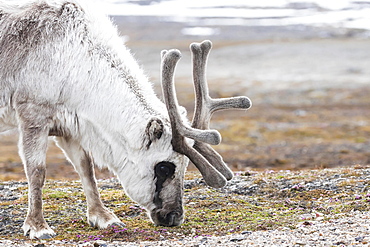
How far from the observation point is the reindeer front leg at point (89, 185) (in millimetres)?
9742

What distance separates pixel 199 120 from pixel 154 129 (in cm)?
101

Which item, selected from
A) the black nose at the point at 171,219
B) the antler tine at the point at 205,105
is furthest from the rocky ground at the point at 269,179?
the antler tine at the point at 205,105

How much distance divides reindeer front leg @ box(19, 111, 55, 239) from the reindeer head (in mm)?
1641

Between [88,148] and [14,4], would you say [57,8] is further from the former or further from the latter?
[88,148]

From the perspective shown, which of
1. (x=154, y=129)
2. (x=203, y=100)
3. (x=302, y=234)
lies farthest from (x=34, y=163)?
(x=302, y=234)

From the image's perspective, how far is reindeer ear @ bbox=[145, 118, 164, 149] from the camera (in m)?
8.77

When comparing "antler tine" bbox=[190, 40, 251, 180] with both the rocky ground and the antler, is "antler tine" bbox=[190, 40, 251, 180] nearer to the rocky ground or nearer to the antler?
the antler

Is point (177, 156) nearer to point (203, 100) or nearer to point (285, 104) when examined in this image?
point (203, 100)

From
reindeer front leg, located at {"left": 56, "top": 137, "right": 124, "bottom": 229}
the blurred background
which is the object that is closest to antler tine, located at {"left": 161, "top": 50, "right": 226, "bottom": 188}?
the blurred background

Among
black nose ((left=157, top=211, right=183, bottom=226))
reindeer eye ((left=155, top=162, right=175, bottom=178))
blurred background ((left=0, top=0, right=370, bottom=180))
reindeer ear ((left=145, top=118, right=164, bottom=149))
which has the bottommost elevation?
blurred background ((left=0, top=0, right=370, bottom=180))

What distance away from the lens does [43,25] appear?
938cm

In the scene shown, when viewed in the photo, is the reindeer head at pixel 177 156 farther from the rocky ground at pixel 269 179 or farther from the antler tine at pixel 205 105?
the rocky ground at pixel 269 179

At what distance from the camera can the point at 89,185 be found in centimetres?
1007

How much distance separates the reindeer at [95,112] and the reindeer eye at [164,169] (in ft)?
0.05
